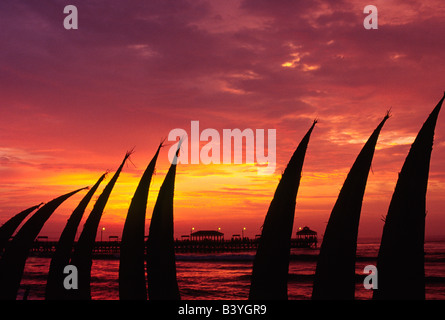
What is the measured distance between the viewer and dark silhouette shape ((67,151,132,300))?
25.5 ft

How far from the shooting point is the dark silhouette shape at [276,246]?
16.8 ft

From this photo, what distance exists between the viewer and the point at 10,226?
9766 mm

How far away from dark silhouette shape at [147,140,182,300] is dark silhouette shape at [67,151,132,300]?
155cm

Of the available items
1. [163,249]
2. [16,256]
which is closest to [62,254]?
[16,256]

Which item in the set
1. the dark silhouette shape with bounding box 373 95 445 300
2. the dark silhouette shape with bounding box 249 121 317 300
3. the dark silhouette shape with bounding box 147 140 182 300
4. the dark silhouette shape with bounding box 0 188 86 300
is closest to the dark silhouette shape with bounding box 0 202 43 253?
the dark silhouette shape with bounding box 0 188 86 300

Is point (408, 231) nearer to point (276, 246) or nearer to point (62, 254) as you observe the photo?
point (276, 246)

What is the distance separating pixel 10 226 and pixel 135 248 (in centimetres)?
480

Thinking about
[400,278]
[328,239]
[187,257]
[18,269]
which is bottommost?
[187,257]

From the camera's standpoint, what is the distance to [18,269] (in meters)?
8.58

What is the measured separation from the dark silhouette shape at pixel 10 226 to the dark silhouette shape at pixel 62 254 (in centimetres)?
154
